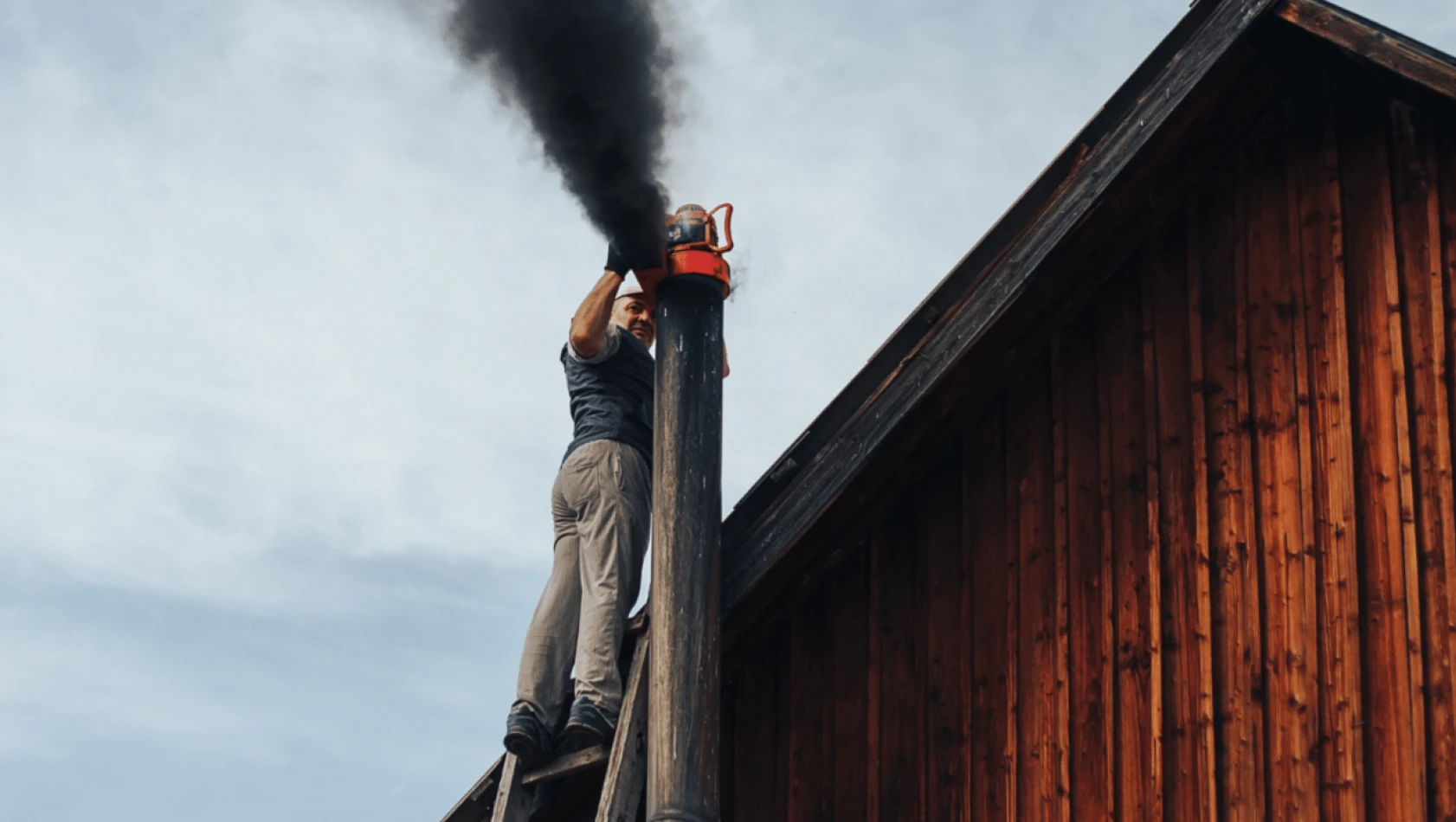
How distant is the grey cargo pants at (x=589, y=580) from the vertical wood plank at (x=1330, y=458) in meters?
2.80

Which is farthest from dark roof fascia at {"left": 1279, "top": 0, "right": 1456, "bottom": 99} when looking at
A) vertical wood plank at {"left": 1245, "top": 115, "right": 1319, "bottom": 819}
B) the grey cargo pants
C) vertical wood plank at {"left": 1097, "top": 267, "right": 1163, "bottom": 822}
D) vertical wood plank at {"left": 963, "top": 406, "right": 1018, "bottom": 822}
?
the grey cargo pants

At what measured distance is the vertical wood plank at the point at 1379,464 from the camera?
7445 mm

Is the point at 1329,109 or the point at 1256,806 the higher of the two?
the point at 1329,109

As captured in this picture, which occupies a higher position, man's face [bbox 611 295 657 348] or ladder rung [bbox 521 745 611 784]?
man's face [bbox 611 295 657 348]

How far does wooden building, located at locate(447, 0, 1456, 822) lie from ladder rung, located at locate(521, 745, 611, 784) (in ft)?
1.65

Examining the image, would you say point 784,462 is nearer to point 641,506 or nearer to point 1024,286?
point 641,506

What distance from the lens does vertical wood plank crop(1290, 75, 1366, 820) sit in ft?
24.7

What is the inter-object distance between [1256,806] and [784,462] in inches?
93.8

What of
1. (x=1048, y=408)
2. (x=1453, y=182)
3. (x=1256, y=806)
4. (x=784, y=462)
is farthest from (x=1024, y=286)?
(x=1256, y=806)

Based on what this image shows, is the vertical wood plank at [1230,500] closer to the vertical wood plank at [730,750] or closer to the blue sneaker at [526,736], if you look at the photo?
the vertical wood plank at [730,750]

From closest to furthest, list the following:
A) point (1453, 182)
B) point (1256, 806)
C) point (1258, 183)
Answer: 1. point (1256, 806)
2. point (1453, 182)
3. point (1258, 183)

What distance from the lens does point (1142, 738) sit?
26.3 feet

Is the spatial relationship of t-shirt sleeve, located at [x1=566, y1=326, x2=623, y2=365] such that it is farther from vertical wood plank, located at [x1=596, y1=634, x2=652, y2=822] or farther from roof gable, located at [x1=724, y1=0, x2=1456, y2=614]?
vertical wood plank, located at [x1=596, y1=634, x2=652, y2=822]

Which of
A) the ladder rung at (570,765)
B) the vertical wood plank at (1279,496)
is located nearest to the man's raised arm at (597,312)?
the ladder rung at (570,765)
